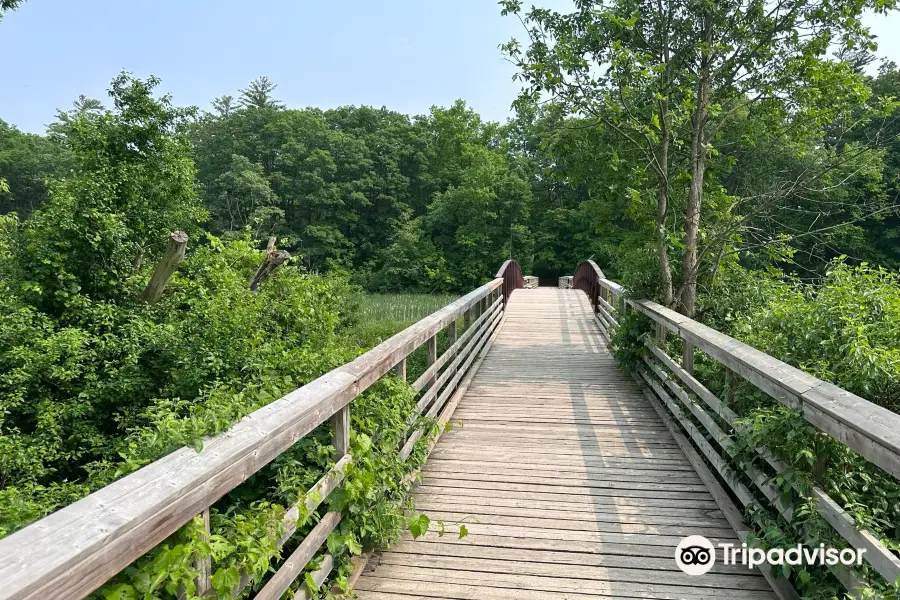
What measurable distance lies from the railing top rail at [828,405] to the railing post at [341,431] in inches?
68.9

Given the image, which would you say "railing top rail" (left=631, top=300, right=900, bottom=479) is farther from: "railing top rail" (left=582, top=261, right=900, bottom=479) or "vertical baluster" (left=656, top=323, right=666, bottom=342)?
"vertical baluster" (left=656, top=323, right=666, bottom=342)

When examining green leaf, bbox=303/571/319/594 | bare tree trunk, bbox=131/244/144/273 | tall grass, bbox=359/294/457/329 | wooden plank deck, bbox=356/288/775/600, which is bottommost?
tall grass, bbox=359/294/457/329

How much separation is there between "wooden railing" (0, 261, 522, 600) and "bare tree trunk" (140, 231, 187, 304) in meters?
4.65

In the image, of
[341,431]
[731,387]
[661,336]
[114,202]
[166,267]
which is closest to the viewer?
[341,431]

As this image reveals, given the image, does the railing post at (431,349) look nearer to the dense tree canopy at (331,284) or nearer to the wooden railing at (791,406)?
the dense tree canopy at (331,284)

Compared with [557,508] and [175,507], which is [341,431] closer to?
[175,507]

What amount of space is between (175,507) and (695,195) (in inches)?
231

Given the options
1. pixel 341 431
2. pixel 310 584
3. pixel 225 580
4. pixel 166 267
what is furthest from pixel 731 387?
pixel 166 267

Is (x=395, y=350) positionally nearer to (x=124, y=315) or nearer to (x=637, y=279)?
(x=637, y=279)

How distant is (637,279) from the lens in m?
5.96

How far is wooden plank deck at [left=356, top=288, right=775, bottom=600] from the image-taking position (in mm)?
2324

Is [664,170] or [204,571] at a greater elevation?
[664,170]

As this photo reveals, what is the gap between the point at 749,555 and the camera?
2432mm

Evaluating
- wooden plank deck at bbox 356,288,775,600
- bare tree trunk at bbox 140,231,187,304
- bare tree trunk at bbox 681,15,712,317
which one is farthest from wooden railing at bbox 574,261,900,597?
bare tree trunk at bbox 140,231,187,304
